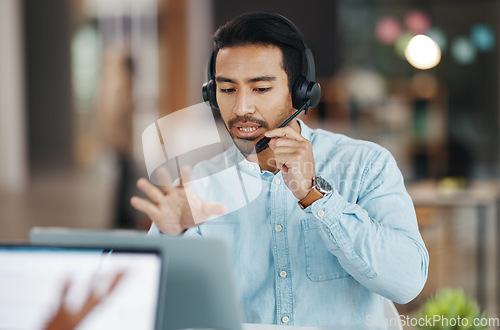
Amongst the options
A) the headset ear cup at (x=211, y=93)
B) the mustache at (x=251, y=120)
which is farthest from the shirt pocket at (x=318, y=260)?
the headset ear cup at (x=211, y=93)

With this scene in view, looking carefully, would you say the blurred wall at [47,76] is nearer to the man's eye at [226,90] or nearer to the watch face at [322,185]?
the man's eye at [226,90]

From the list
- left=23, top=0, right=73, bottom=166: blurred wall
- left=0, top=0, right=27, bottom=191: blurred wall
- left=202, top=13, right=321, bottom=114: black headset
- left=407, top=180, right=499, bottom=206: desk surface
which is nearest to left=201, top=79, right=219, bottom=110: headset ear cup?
left=202, top=13, right=321, bottom=114: black headset

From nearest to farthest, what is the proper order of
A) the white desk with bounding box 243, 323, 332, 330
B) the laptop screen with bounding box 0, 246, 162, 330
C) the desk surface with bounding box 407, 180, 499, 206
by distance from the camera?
the laptop screen with bounding box 0, 246, 162, 330, the white desk with bounding box 243, 323, 332, 330, the desk surface with bounding box 407, 180, 499, 206

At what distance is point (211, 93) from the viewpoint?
1317 millimetres

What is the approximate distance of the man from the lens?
3.83 feet

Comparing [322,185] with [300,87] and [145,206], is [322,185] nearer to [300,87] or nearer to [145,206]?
[300,87]

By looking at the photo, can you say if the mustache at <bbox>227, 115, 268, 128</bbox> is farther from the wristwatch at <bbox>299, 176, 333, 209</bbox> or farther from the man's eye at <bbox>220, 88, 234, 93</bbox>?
the wristwatch at <bbox>299, 176, 333, 209</bbox>

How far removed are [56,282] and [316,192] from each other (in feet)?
1.54

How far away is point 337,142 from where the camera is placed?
50.6 inches

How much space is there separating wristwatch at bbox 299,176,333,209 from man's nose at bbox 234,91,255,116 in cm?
21

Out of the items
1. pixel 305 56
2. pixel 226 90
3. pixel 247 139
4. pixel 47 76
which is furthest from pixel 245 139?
pixel 47 76

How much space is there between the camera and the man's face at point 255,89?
1237mm

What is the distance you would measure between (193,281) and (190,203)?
0.36m

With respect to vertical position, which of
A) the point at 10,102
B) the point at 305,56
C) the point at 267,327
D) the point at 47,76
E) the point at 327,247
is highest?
the point at 47,76
